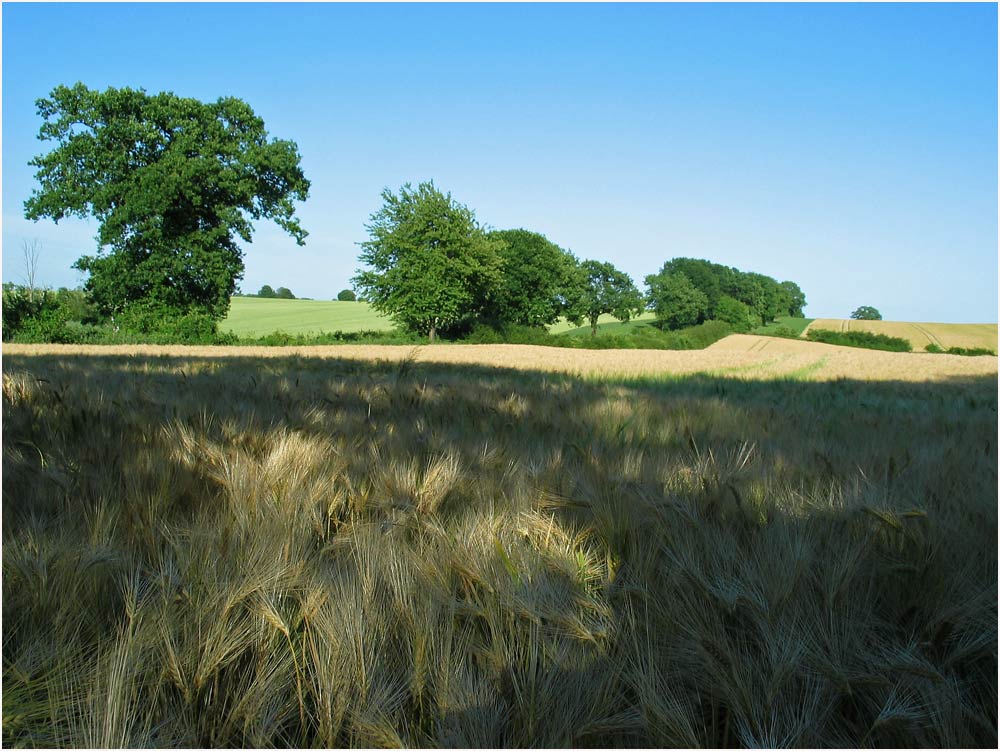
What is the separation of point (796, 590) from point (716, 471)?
2.58ft

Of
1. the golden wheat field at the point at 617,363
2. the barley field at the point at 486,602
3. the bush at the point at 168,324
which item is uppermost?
the bush at the point at 168,324

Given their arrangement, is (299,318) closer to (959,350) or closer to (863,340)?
(863,340)

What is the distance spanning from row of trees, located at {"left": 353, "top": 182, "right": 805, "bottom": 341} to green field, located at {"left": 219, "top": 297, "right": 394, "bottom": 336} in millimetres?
4888

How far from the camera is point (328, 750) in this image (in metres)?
0.83

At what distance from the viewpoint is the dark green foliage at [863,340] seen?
6094 cm

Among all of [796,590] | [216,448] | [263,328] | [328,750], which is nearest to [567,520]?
[796,590]

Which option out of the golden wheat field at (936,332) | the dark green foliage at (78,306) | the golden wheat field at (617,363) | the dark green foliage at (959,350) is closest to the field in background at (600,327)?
the golden wheat field at (936,332)

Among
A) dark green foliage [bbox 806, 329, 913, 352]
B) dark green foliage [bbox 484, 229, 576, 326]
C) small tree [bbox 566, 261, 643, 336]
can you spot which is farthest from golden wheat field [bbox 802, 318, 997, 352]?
dark green foliage [bbox 484, 229, 576, 326]

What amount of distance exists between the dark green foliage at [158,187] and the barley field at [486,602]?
37597 millimetres

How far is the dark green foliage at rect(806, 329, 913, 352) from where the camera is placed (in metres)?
60.9

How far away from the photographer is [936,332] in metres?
69.0

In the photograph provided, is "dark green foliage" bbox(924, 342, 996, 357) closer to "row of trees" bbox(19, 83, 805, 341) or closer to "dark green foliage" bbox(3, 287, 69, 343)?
"row of trees" bbox(19, 83, 805, 341)

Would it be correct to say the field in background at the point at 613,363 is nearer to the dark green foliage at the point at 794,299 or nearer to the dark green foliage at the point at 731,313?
A: the dark green foliage at the point at 731,313

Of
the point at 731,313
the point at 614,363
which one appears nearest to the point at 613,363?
the point at 614,363
